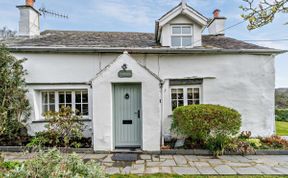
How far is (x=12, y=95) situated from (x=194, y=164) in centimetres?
821

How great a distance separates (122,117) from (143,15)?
7.06 meters

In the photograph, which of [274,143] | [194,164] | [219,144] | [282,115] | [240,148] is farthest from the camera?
[282,115]

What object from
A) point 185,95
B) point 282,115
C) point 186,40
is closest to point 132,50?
point 186,40

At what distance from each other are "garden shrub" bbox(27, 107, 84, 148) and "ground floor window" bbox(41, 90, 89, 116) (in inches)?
54.1

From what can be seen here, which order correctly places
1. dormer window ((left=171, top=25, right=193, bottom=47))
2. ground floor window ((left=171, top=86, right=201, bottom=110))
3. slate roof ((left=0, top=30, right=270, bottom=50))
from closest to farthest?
slate roof ((left=0, top=30, right=270, bottom=50)), ground floor window ((left=171, top=86, right=201, bottom=110)), dormer window ((left=171, top=25, right=193, bottom=47))

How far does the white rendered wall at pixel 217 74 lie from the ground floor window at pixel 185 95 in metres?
0.34

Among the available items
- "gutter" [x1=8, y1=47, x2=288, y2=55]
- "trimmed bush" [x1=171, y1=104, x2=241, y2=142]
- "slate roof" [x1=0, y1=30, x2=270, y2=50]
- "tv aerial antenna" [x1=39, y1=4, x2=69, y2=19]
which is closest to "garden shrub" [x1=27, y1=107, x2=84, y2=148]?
"gutter" [x1=8, y1=47, x2=288, y2=55]

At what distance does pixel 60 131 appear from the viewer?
8.22 m

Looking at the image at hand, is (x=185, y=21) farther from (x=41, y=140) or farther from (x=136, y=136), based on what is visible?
(x=41, y=140)

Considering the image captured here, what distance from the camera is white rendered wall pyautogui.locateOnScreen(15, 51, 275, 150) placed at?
9523mm

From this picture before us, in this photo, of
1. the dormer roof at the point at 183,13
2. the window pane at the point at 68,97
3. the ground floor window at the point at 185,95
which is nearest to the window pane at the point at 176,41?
the dormer roof at the point at 183,13

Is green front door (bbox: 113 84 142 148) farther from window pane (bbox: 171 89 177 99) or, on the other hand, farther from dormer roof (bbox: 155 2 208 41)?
dormer roof (bbox: 155 2 208 41)

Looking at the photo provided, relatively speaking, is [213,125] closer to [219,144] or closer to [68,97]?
[219,144]

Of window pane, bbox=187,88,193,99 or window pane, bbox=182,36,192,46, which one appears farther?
window pane, bbox=182,36,192,46
